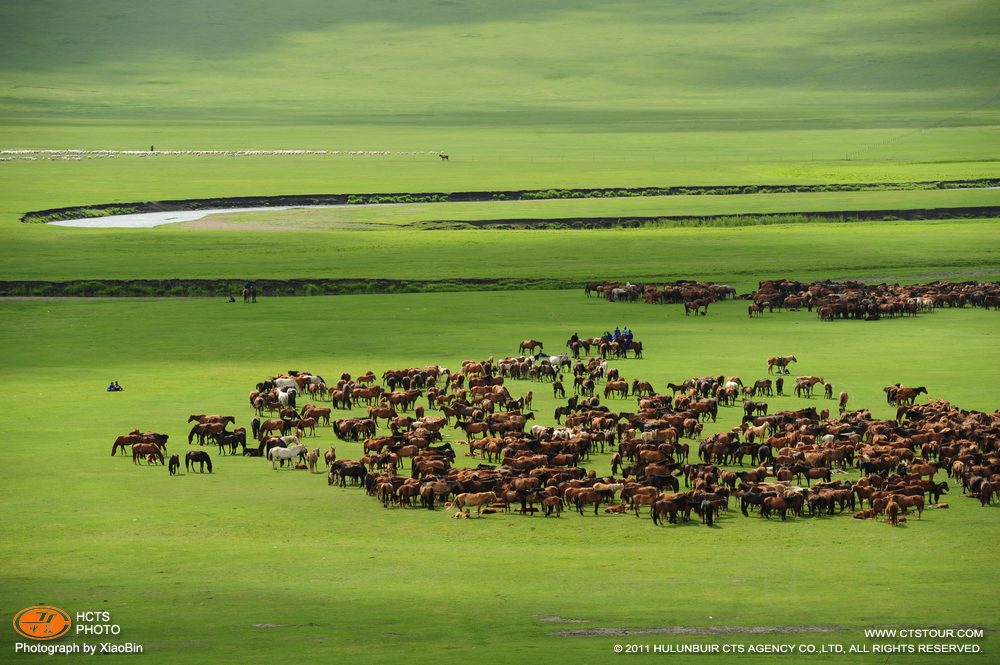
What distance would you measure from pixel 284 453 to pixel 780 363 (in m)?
13.4

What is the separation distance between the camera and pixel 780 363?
3478 centimetres

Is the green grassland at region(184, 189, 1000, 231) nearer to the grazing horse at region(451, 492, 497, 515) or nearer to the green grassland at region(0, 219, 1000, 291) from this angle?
the green grassland at region(0, 219, 1000, 291)

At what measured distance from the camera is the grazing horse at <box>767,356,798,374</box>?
114ft

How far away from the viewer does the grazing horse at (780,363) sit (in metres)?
34.7

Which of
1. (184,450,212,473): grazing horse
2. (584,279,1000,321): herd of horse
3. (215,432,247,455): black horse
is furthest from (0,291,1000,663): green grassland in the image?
(584,279,1000,321): herd of horse

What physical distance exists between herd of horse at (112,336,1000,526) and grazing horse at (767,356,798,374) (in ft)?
5.18

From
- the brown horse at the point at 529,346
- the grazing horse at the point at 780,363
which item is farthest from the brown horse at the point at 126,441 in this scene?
the grazing horse at the point at 780,363

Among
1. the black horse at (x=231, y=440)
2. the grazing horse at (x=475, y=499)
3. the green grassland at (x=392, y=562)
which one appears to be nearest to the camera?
the green grassland at (x=392, y=562)

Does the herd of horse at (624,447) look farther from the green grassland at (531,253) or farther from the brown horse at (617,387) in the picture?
the green grassland at (531,253)

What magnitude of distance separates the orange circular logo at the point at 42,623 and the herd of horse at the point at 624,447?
6.61 metres

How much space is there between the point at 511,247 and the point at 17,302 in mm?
21829

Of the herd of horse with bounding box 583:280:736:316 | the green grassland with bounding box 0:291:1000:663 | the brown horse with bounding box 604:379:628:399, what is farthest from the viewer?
the herd of horse with bounding box 583:280:736:316

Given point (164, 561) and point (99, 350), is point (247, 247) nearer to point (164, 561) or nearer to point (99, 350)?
point (99, 350)

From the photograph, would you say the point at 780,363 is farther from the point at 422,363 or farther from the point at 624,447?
the point at 624,447
